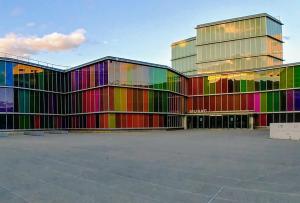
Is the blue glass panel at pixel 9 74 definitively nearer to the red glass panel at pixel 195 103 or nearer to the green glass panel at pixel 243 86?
the red glass panel at pixel 195 103

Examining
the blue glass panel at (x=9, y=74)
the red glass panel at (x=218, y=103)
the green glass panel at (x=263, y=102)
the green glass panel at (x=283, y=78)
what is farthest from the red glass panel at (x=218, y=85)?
the blue glass panel at (x=9, y=74)

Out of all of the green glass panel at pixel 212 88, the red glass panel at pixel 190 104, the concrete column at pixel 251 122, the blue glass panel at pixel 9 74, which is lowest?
the concrete column at pixel 251 122

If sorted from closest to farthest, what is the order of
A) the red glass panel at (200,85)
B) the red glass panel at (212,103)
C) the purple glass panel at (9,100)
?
1. the purple glass panel at (9,100)
2. the red glass panel at (212,103)
3. the red glass panel at (200,85)

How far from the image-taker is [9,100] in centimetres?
4547

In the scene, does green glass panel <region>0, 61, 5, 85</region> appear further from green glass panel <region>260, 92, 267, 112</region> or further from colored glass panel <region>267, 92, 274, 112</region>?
colored glass panel <region>267, 92, 274, 112</region>

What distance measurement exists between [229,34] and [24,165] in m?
67.7

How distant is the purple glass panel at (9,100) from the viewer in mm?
45219

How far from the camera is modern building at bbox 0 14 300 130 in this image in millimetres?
45906

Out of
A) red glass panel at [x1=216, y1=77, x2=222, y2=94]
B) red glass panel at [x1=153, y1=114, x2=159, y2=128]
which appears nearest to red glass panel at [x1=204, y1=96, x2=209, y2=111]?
red glass panel at [x1=216, y1=77, x2=222, y2=94]

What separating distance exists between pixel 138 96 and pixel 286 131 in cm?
2419

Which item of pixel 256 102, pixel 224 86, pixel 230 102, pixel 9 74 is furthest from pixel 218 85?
pixel 9 74

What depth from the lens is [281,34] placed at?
252 feet

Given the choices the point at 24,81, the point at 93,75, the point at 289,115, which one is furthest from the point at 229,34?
the point at 24,81

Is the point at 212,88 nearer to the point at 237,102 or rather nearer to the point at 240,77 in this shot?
the point at 237,102
